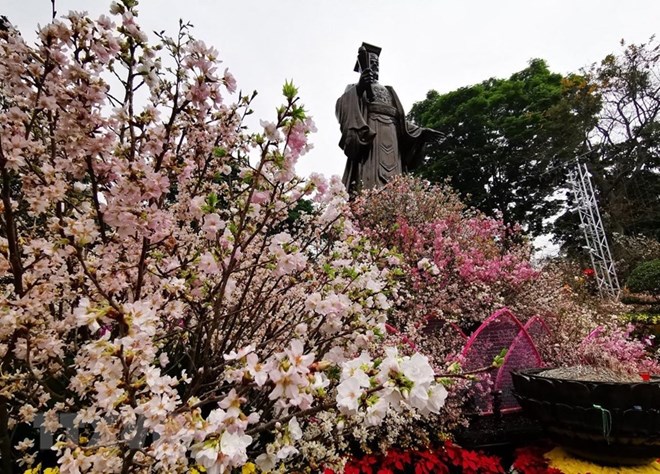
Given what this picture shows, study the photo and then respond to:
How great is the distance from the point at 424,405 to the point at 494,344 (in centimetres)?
240

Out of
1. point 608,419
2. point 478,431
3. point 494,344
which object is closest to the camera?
point 608,419

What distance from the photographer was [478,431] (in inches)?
96.0

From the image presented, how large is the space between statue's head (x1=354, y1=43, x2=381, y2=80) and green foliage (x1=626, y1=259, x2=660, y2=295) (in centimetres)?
788

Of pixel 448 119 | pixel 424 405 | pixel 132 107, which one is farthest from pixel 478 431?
pixel 448 119

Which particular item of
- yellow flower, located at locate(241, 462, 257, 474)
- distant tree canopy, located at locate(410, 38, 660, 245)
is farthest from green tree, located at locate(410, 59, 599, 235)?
yellow flower, located at locate(241, 462, 257, 474)

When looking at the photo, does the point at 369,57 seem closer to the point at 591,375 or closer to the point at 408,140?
the point at 408,140

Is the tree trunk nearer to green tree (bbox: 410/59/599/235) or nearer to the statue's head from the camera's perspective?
the statue's head

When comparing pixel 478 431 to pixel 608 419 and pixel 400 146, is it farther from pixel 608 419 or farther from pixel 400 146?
pixel 400 146

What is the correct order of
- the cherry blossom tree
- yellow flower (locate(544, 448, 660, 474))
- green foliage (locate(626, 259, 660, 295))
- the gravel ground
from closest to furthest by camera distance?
the cherry blossom tree
yellow flower (locate(544, 448, 660, 474))
the gravel ground
green foliage (locate(626, 259, 660, 295))

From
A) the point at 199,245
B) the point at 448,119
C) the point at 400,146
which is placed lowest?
the point at 199,245

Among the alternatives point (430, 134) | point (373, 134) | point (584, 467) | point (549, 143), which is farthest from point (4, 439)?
point (549, 143)

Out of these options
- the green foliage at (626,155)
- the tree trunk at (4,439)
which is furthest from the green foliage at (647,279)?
the tree trunk at (4,439)

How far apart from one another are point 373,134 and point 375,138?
0.28 meters

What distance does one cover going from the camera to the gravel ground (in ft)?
6.81
